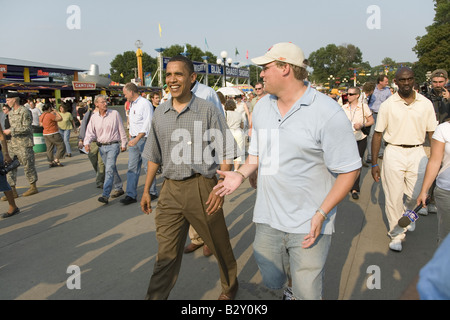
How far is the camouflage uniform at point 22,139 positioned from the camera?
6590 mm

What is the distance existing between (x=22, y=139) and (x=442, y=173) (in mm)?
7061

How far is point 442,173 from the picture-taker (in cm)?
280

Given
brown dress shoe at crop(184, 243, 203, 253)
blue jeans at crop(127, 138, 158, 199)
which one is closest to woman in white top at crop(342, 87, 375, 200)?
brown dress shoe at crop(184, 243, 203, 253)

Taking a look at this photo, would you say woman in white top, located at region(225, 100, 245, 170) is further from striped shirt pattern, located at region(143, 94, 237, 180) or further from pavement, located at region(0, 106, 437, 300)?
striped shirt pattern, located at region(143, 94, 237, 180)

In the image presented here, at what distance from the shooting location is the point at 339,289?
10.2 feet

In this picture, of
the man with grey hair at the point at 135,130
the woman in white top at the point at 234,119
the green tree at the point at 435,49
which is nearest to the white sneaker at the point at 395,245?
the man with grey hair at the point at 135,130

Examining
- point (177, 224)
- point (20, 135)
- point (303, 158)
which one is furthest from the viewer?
point (20, 135)

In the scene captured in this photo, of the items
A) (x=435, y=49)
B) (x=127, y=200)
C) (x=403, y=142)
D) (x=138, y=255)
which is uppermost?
(x=435, y=49)

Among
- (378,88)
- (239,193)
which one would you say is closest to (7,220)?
(239,193)

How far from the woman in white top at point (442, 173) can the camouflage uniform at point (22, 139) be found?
22.5 ft

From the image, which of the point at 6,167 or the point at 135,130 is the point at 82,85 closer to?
the point at 135,130

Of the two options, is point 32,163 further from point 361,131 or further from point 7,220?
point 361,131

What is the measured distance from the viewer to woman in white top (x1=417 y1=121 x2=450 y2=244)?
2746mm

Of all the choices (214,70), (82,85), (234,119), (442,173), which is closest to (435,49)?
(214,70)
